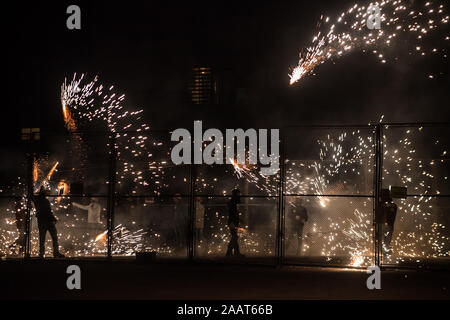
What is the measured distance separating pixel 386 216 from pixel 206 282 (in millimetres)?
4901

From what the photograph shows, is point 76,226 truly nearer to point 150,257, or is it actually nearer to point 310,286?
point 150,257

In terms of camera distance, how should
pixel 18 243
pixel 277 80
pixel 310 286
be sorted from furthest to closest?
pixel 277 80 < pixel 18 243 < pixel 310 286

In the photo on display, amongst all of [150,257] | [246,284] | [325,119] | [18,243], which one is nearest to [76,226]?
[18,243]

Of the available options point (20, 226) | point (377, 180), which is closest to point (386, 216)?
point (377, 180)

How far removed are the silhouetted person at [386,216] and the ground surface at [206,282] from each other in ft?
3.69

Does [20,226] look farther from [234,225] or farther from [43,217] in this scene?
[234,225]

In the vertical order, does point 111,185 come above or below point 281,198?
above

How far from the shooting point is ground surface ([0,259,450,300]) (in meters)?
9.84

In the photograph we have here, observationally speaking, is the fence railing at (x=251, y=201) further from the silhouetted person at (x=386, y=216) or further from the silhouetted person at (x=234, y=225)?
the silhouetted person at (x=234, y=225)

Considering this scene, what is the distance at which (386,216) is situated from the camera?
13.7 metres

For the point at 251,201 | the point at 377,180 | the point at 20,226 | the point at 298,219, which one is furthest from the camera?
the point at 251,201

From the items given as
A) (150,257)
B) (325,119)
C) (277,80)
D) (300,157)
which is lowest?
(150,257)

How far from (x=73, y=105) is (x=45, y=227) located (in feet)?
30.8

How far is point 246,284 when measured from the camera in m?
11.0
